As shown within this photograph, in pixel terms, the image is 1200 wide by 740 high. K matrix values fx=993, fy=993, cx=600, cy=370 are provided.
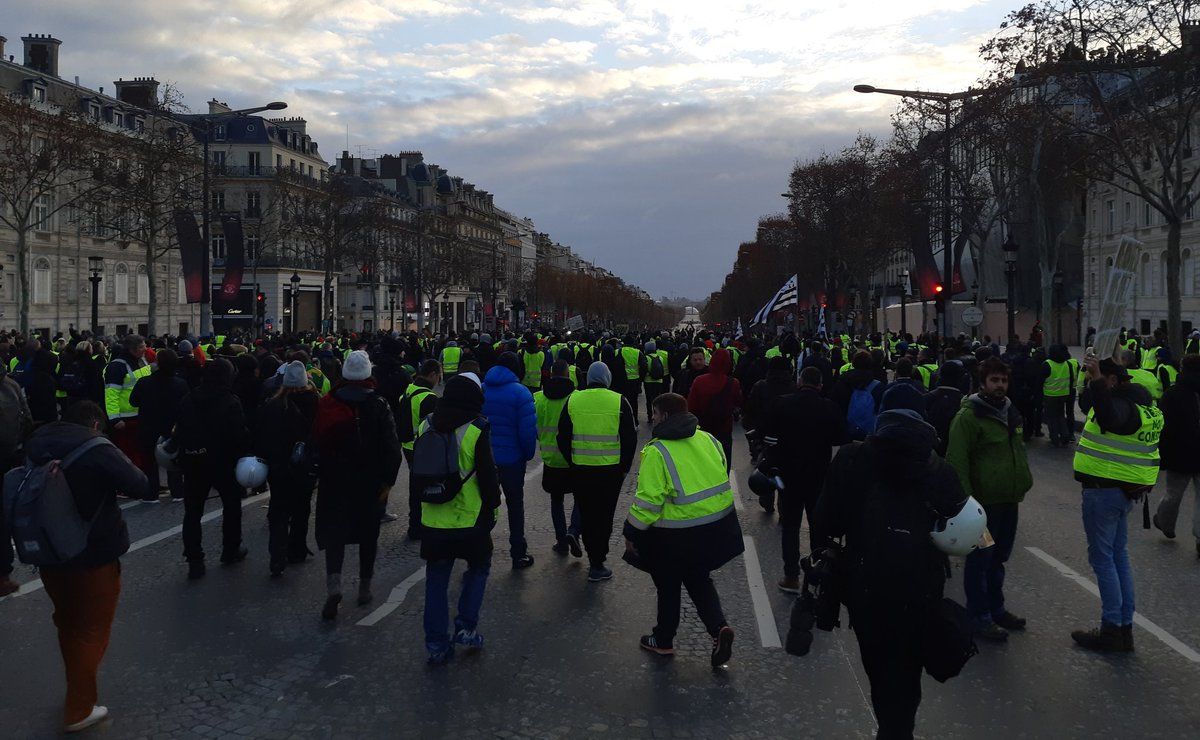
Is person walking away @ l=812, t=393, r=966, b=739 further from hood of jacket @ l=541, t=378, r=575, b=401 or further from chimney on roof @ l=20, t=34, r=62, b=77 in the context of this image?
chimney on roof @ l=20, t=34, r=62, b=77

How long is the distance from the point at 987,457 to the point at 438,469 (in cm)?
337

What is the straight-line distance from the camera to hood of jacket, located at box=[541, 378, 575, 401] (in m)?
8.63

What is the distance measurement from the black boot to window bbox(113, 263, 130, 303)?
58.1m

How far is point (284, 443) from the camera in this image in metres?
7.86

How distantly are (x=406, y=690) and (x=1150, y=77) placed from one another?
23.6 m

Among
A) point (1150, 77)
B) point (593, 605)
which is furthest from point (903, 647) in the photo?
point (1150, 77)

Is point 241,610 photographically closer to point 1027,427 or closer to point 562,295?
point 1027,427

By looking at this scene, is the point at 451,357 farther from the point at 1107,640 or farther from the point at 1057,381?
the point at 1107,640

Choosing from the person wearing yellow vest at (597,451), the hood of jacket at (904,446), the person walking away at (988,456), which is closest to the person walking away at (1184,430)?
the person walking away at (988,456)

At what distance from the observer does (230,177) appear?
238 ft

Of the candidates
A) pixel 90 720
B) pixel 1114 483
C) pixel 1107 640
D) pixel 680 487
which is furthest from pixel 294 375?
pixel 1107 640

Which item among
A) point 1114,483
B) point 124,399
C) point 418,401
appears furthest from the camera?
point 124,399

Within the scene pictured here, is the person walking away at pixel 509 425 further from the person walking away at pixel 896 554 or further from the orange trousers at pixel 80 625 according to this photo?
the person walking away at pixel 896 554

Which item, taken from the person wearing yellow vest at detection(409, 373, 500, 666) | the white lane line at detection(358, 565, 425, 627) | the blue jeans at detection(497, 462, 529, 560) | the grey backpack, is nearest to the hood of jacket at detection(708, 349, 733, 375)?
the blue jeans at detection(497, 462, 529, 560)
